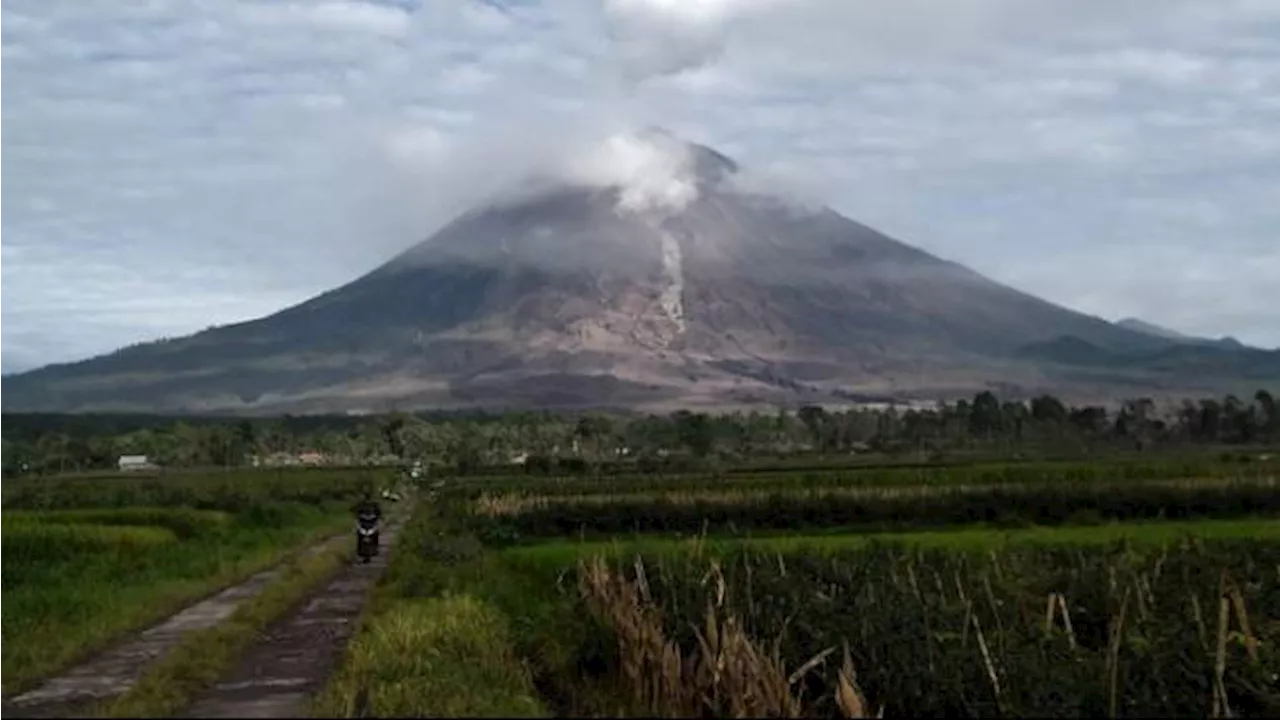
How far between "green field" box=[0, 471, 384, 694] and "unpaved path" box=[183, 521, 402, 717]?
2036mm

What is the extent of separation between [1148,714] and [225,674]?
8.00 meters

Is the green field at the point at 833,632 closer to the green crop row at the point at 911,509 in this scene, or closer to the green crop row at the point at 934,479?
the green crop row at the point at 911,509

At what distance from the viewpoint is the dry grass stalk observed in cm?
1271

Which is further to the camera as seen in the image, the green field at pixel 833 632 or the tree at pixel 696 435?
A: the tree at pixel 696 435

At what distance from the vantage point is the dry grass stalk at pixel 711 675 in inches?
500

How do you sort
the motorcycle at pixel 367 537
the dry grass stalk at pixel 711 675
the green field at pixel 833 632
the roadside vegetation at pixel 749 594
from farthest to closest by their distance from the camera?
1. the motorcycle at pixel 367 537
2. the roadside vegetation at pixel 749 594
3. the green field at pixel 833 632
4. the dry grass stalk at pixel 711 675

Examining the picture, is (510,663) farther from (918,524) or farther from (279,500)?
(279,500)

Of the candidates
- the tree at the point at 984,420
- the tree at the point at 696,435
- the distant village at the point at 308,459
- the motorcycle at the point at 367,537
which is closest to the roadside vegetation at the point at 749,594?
the motorcycle at the point at 367,537

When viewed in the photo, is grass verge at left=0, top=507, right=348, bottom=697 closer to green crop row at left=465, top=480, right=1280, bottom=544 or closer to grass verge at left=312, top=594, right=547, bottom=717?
grass verge at left=312, top=594, right=547, bottom=717

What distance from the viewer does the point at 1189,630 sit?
16734mm

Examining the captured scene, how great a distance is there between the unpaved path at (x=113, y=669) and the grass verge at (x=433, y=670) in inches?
88.4

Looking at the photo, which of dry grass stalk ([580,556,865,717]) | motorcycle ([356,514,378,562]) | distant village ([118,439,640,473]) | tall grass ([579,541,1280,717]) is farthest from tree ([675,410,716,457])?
dry grass stalk ([580,556,865,717])

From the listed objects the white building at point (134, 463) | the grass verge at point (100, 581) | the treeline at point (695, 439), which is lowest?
the grass verge at point (100, 581)

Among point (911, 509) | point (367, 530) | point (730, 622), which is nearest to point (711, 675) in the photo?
point (730, 622)
